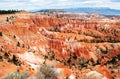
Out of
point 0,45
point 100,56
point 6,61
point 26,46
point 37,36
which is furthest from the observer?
point 100,56

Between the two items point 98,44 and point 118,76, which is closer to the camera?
point 118,76

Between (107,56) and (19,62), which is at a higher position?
(19,62)

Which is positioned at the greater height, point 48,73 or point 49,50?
point 48,73

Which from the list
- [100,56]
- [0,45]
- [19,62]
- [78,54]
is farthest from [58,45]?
[19,62]

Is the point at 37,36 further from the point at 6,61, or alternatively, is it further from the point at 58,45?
the point at 6,61

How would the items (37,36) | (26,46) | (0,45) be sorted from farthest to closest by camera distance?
(37,36), (26,46), (0,45)

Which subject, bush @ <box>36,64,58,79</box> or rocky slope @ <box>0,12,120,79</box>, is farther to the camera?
rocky slope @ <box>0,12,120,79</box>

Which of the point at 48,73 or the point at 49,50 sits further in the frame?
the point at 49,50

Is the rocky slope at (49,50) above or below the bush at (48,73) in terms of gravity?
below

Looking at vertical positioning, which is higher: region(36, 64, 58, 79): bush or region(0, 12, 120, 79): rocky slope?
region(36, 64, 58, 79): bush

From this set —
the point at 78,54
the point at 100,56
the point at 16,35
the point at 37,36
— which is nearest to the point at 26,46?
the point at 16,35

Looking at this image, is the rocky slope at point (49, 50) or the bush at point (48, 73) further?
the rocky slope at point (49, 50)
